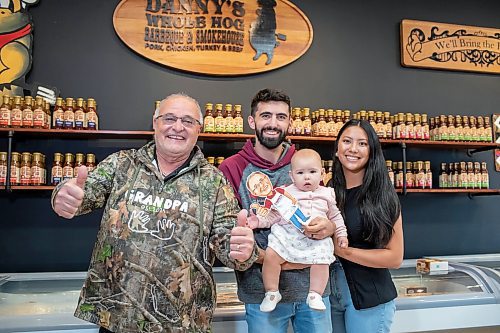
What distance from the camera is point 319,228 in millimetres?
1508

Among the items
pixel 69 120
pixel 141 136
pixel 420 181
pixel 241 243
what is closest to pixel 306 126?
pixel 420 181

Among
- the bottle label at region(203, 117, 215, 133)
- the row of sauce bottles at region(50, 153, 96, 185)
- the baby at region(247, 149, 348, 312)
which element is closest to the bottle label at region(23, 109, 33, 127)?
the row of sauce bottles at region(50, 153, 96, 185)

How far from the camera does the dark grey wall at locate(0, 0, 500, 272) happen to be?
126 inches

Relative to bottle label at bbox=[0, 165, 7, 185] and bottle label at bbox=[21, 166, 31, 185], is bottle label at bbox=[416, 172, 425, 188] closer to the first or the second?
bottle label at bbox=[21, 166, 31, 185]

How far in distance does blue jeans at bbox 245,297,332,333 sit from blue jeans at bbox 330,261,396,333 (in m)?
0.11

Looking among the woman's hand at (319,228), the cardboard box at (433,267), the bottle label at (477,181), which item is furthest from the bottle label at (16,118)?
the bottle label at (477,181)

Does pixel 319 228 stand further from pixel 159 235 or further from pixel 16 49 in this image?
pixel 16 49

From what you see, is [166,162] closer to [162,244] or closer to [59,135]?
[162,244]

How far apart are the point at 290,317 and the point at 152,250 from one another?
61 cm

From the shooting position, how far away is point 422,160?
152 inches

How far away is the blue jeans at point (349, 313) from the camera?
1.64m

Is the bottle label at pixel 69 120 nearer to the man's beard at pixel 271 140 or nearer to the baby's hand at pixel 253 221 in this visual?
the man's beard at pixel 271 140

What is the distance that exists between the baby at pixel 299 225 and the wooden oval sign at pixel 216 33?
2.15 m

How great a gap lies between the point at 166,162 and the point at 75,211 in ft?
1.12
